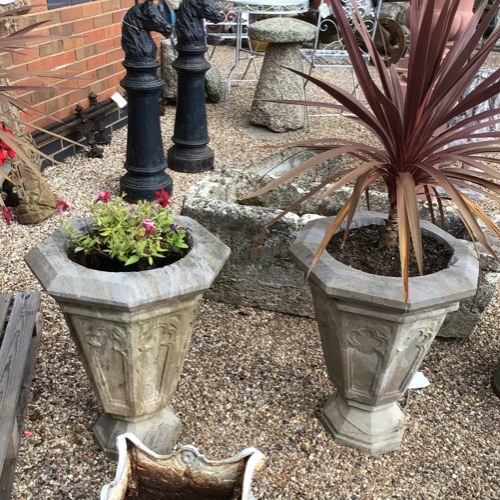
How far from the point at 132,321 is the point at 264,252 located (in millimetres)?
1209

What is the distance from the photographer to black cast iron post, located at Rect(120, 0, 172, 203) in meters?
3.27

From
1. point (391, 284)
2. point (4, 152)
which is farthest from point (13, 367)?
point (4, 152)

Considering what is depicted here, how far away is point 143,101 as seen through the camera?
11.7 ft

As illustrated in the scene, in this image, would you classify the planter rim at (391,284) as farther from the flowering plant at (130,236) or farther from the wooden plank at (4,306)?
the wooden plank at (4,306)

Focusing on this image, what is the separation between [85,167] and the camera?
4.44m

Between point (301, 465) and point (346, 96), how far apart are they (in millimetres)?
1404

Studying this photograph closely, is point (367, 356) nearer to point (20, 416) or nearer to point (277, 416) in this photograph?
point (277, 416)

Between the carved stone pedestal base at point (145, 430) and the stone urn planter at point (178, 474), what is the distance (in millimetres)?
424

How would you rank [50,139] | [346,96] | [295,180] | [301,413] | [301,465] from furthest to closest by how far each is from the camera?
[50,139] → [295,180] → [301,413] → [301,465] → [346,96]

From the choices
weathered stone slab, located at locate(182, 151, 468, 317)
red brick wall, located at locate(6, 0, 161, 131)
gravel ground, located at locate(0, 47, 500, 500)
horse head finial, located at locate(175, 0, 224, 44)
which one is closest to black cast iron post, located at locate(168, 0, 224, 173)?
horse head finial, located at locate(175, 0, 224, 44)

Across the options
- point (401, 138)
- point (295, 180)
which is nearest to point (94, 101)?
point (295, 180)

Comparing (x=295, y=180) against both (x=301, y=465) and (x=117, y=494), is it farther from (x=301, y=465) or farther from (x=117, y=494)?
(x=117, y=494)

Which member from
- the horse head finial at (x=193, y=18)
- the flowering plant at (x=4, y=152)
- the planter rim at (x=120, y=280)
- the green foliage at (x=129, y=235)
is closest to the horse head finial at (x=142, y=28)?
the horse head finial at (x=193, y=18)

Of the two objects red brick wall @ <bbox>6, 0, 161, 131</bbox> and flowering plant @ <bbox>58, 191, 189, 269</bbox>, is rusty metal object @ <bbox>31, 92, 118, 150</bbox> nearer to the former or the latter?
red brick wall @ <bbox>6, 0, 161, 131</bbox>
